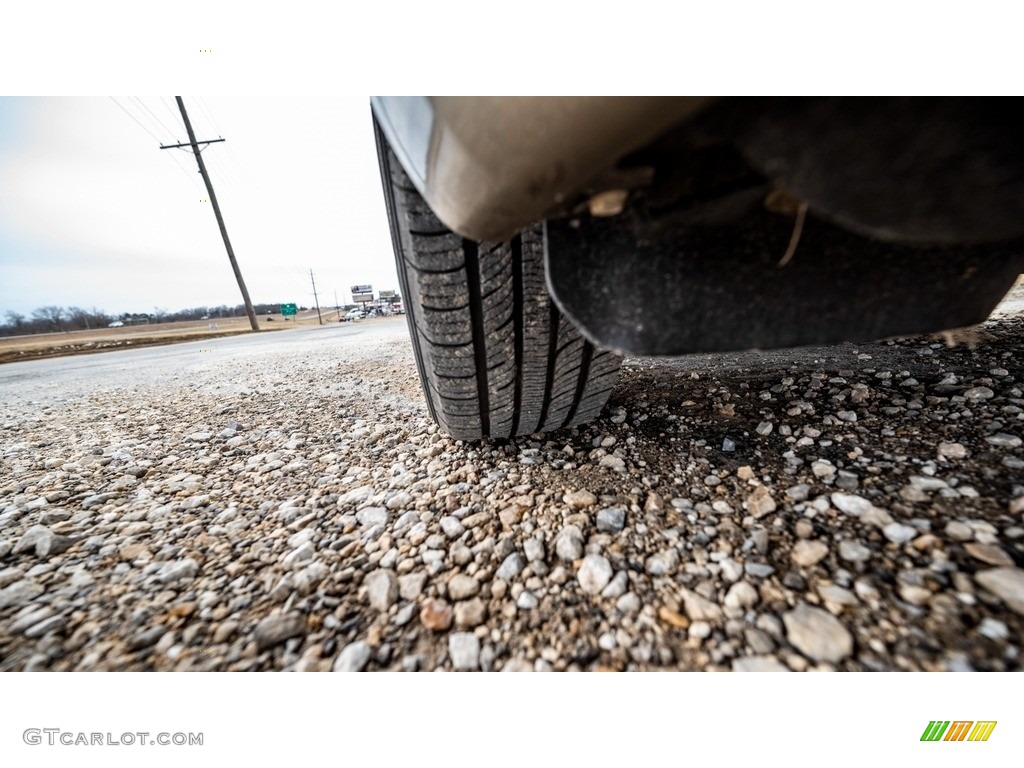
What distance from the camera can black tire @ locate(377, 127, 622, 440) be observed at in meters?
0.67

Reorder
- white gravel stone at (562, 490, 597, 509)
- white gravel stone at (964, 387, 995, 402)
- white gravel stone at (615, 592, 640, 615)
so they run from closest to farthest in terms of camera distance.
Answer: white gravel stone at (615, 592, 640, 615)
white gravel stone at (562, 490, 597, 509)
white gravel stone at (964, 387, 995, 402)

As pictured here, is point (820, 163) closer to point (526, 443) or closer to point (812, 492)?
point (812, 492)

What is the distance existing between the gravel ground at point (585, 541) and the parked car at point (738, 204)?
0.36 m

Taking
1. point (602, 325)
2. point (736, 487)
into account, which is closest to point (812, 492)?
point (736, 487)

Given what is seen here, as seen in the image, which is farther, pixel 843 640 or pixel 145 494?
pixel 145 494

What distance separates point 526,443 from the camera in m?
1.04

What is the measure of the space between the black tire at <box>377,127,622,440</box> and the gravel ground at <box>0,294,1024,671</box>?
0.12 meters

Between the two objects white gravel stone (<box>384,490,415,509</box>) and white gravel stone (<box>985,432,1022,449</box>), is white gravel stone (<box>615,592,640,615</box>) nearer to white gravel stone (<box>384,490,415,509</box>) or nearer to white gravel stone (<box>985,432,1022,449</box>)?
white gravel stone (<box>384,490,415,509</box>)

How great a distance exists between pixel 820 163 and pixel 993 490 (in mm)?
712

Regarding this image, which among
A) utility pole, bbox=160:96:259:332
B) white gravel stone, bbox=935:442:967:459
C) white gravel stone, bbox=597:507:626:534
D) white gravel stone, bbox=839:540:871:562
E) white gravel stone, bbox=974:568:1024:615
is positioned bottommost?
white gravel stone, bbox=597:507:626:534

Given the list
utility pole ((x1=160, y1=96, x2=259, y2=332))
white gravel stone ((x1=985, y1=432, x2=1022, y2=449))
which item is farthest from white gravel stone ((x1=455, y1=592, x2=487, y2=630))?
utility pole ((x1=160, y1=96, x2=259, y2=332))

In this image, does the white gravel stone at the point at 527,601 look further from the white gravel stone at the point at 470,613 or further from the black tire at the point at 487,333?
the black tire at the point at 487,333

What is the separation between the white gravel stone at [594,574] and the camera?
22.5 inches

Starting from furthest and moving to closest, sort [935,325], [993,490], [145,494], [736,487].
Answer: [145,494]
[736,487]
[993,490]
[935,325]
